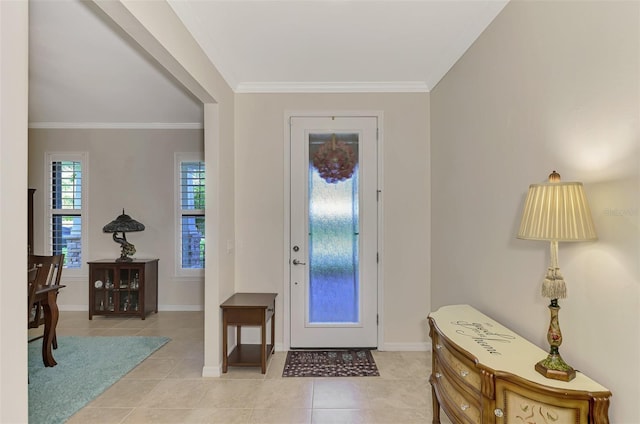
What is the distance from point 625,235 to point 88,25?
3310 mm

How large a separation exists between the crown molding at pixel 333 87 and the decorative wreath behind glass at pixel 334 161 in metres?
0.50

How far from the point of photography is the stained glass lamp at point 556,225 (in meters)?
1.36

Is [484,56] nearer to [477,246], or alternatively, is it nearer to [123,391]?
[477,246]

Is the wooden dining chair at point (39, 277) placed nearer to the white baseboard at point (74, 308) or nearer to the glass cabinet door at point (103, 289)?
the glass cabinet door at point (103, 289)

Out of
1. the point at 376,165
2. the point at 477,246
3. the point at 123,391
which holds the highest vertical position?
the point at 376,165

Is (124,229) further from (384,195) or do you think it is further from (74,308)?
(384,195)

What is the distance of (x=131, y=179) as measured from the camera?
5195 millimetres

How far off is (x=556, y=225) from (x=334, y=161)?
2.47 meters

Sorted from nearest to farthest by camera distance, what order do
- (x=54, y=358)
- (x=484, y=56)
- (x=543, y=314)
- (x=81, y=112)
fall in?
(x=543, y=314)
(x=484, y=56)
(x=54, y=358)
(x=81, y=112)

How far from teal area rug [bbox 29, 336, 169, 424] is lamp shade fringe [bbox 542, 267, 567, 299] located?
3.07m

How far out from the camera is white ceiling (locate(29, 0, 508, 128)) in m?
2.33

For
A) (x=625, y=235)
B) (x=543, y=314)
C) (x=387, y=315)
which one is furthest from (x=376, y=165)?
(x=625, y=235)

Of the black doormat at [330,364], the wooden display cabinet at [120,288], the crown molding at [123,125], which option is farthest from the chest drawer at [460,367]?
the crown molding at [123,125]

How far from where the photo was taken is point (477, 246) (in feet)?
8.45
